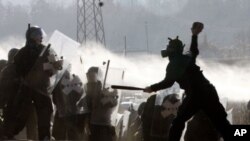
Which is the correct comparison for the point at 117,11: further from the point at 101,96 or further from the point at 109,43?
the point at 101,96

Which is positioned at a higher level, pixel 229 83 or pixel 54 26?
pixel 54 26

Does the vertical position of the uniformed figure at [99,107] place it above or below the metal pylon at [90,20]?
below

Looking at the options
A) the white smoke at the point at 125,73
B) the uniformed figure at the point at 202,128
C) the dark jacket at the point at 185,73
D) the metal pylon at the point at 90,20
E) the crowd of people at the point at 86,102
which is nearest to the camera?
the dark jacket at the point at 185,73

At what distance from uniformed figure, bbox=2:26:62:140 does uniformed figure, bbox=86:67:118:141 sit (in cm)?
105

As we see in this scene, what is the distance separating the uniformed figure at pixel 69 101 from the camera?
1106cm

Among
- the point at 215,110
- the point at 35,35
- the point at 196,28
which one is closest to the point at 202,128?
the point at 215,110

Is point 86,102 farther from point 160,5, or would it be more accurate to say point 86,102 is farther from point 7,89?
point 160,5

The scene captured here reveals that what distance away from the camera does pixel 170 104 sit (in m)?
10.9

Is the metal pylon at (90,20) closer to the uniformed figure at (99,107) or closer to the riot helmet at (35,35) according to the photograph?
the uniformed figure at (99,107)

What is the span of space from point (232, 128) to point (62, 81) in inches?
130

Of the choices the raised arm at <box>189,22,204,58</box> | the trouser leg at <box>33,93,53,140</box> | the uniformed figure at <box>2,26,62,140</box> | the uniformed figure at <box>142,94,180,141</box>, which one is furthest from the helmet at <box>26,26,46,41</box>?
the raised arm at <box>189,22,204,58</box>

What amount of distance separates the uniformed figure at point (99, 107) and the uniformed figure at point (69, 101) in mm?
203

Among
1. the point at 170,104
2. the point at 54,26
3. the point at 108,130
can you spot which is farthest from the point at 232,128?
the point at 54,26

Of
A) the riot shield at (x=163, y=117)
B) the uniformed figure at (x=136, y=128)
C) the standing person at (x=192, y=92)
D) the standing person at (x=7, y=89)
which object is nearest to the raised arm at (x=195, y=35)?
the standing person at (x=192, y=92)
